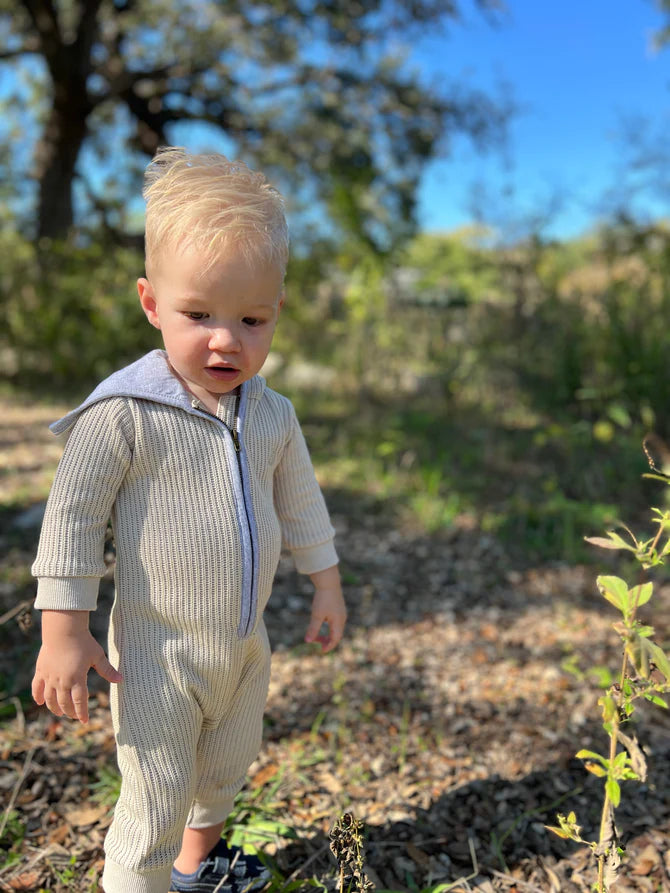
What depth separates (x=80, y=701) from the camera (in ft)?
4.25

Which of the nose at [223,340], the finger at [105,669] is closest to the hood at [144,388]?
the nose at [223,340]

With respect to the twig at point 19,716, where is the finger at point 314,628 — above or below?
above

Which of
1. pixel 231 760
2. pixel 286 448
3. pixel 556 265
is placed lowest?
pixel 231 760

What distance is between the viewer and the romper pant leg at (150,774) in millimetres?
1347

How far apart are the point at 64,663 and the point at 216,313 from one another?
0.65m

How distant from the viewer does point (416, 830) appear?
193 centimetres

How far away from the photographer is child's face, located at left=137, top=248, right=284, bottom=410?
4.21 ft

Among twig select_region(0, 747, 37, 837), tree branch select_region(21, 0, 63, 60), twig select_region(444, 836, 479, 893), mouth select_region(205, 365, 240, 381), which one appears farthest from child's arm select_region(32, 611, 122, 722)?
tree branch select_region(21, 0, 63, 60)

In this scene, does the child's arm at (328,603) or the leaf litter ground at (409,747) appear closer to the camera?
the child's arm at (328,603)

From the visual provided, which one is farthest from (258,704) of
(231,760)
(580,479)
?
(580,479)

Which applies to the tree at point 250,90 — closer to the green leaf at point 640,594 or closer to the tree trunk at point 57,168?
the tree trunk at point 57,168

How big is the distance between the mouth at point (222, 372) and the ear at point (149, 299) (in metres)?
0.13

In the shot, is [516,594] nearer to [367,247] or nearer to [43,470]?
[43,470]

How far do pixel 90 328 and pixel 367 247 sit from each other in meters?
2.87
